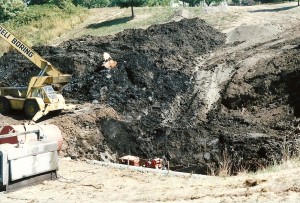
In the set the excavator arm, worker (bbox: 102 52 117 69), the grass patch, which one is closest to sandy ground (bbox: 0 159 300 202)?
the excavator arm

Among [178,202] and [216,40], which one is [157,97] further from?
[178,202]

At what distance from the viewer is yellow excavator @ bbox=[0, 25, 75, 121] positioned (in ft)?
51.0

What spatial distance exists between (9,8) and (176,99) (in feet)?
80.1

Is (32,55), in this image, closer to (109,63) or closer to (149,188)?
(109,63)

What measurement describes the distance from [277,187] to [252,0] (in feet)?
186

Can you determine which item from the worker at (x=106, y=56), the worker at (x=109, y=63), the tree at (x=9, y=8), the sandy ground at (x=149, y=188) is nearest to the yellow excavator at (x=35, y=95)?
the worker at (x=109, y=63)

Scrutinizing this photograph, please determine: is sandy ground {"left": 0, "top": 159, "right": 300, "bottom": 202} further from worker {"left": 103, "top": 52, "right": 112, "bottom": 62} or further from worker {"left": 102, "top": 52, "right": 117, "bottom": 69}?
worker {"left": 103, "top": 52, "right": 112, "bottom": 62}

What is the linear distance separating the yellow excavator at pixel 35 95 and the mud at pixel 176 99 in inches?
27.8

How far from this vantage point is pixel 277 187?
6746 millimetres

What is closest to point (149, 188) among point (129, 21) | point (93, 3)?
point (129, 21)

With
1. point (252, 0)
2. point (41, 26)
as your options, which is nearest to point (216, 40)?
point (41, 26)

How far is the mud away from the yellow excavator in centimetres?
70

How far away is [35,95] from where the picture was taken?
51.9ft

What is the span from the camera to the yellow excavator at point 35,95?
15.6m
